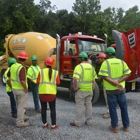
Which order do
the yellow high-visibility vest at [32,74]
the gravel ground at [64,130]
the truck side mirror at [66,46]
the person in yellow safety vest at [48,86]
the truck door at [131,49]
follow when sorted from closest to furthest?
the gravel ground at [64,130] < the person in yellow safety vest at [48,86] < the yellow high-visibility vest at [32,74] < the truck door at [131,49] < the truck side mirror at [66,46]

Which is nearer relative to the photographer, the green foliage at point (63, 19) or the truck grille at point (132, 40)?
the truck grille at point (132, 40)

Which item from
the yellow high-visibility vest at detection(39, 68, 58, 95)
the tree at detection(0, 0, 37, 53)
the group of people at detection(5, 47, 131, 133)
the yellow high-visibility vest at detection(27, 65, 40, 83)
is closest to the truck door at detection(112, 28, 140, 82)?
the group of people at detection(5, 47, 131, 133)

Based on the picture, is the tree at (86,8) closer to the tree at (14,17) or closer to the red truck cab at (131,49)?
the tree at (14,17)

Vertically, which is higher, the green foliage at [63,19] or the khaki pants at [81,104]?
the green foliage at [63,19]

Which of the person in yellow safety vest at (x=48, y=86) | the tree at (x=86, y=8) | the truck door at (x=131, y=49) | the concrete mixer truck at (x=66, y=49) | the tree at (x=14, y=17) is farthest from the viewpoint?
the tree at (x=86, y=8)

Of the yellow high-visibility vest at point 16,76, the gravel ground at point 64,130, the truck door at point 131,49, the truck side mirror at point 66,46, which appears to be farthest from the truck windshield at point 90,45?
the yellow high-visibility vest at point 16,76

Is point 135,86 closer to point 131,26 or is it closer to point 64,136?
point 64,136

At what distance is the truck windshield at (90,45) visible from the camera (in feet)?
23.9

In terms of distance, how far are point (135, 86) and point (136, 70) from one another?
0.85m

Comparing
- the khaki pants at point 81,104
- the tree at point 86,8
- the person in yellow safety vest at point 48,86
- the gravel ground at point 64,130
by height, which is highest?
the tree at point 86,8

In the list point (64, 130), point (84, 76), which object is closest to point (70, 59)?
point (84, 76)

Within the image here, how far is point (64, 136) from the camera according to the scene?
3.99 metres

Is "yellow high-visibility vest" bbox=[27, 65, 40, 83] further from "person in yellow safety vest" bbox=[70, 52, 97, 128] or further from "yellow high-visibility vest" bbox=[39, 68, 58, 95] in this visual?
"person in yellow safety vest" bbox=[70, 52, 97, 128]

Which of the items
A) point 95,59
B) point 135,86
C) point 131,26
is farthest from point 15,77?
point 131,26
